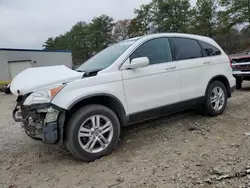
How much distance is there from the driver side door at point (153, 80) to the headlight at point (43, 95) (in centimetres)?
103

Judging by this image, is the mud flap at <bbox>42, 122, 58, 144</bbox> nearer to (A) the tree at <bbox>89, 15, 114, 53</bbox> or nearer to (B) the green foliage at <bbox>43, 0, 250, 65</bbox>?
(B) the green foliage at <bbox>43, 0, 250, 65</bbox>

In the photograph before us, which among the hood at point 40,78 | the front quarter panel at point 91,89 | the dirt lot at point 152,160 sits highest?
the hood at point 40,78

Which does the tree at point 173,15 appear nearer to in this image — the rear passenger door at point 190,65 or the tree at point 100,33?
the tree at point 100,33

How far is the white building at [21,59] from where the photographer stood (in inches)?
941

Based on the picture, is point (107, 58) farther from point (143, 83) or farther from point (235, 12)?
point (235, 12)

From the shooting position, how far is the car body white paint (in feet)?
10.9

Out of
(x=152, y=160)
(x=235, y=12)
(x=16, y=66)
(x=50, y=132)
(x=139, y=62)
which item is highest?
(x=235, y=12)

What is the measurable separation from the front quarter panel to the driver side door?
12 centimetres

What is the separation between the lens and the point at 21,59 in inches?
995

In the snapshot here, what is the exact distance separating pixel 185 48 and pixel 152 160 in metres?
2.30

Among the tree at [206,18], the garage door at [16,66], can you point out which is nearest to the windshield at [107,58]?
the garage door at [16,66]

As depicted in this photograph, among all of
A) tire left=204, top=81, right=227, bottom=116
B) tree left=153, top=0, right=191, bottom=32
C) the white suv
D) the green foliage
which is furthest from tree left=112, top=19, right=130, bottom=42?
the white suv

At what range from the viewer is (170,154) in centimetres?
342

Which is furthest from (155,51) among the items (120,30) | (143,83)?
(120,30)
